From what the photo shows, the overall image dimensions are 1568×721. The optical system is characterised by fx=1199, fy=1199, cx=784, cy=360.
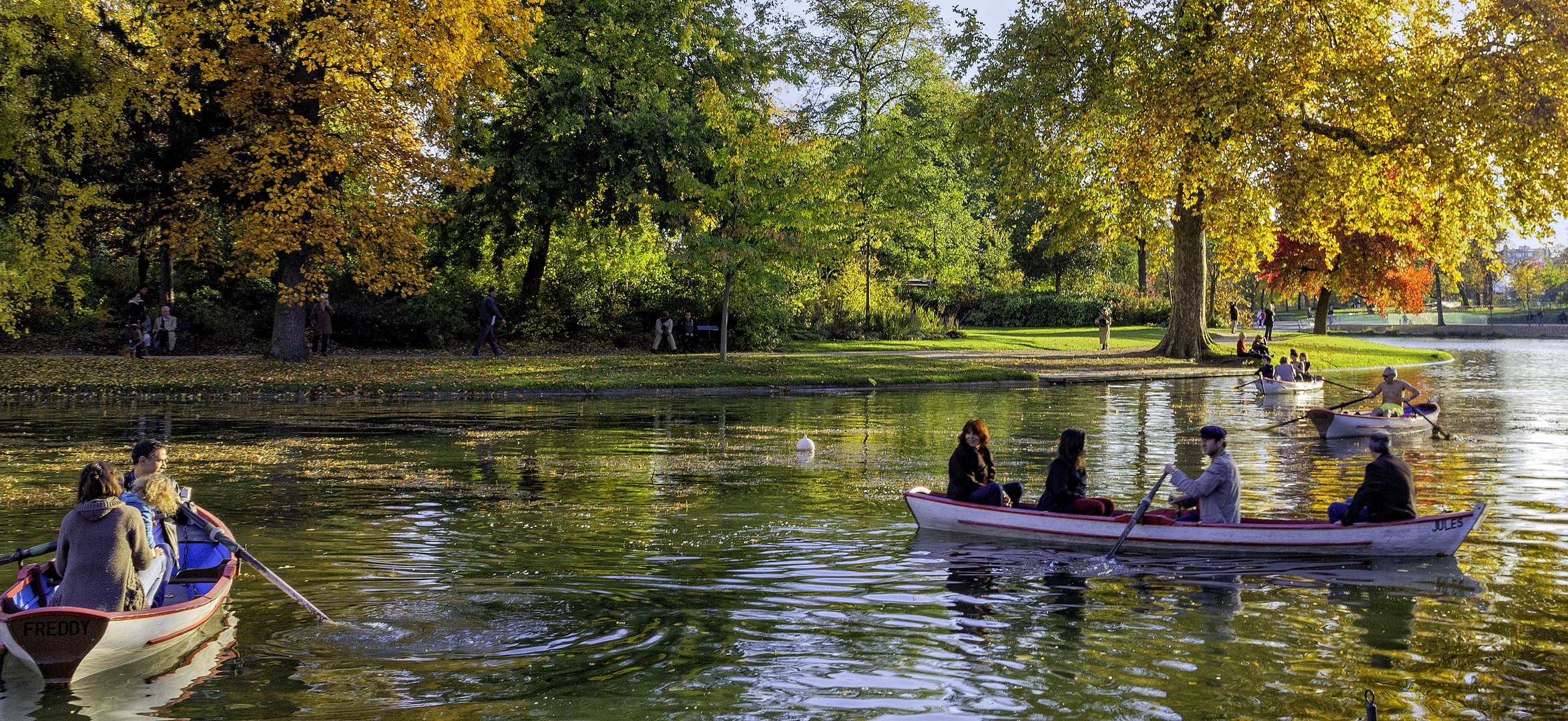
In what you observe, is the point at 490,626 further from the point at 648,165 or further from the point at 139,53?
the point at 139,53

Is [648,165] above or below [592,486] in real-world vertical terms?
above

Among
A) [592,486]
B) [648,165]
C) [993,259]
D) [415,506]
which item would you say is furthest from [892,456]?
[993,259]

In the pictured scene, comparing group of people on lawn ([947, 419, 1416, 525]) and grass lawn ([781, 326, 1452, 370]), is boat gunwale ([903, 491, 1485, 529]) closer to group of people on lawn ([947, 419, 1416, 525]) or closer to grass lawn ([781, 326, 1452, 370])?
group of people on lawn ([947, 419, 1416, 525])

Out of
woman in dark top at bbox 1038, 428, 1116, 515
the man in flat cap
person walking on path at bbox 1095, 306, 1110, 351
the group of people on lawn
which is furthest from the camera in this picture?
person walking on path at bbox 1095, 306, 1110, 351

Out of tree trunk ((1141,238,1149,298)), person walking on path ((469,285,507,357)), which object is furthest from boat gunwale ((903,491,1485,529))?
tree trunk ((1141,238,1149,298))

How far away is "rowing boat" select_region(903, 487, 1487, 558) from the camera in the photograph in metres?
12.4

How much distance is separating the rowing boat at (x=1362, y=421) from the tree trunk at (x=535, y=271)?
25386 millimetres

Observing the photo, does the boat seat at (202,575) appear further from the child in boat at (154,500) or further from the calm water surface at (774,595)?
the child in boat at (154,500)

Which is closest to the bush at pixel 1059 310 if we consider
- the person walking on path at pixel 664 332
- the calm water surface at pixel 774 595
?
the person walking on path at pixel 664 332

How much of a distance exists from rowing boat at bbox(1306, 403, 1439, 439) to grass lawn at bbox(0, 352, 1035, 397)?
41.3ft

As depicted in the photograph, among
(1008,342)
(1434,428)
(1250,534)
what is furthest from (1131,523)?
(1008,342)

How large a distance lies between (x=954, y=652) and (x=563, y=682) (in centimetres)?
295

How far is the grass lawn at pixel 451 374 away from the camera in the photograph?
29.6 meters

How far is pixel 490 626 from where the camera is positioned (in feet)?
32.2
